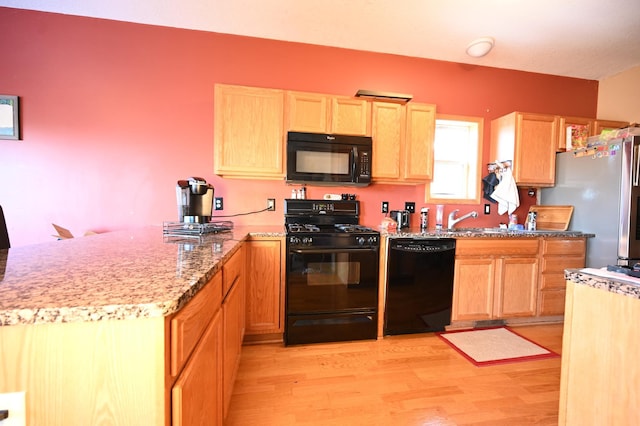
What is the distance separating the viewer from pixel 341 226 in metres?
2.62

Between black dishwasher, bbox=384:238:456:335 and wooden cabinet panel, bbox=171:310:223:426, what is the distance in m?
1.55

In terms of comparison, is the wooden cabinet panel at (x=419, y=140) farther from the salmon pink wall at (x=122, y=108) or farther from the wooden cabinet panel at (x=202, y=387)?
the wooden cabinet panel at (x=202, y=387)

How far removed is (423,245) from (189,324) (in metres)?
2.06

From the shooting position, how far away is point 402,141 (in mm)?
2600

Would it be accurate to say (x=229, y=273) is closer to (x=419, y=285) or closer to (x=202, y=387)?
(x=202, y=387)

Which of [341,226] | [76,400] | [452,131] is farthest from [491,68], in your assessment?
[76,400]

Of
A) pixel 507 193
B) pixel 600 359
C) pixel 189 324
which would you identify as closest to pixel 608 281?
pixel 600 359

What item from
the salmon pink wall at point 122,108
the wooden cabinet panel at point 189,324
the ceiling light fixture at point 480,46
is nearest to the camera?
the wooden cabinet panel at point 189,324

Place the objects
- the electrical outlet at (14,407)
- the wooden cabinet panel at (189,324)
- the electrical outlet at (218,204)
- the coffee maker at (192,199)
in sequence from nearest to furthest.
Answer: the electrical outlet at (14,407) < the wooden cabinet panel at (189,324) < the coffee maker at (192,199) < the electrical outlet at (218,204)

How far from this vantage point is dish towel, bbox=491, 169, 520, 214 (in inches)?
113

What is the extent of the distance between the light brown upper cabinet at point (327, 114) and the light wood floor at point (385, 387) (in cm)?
192

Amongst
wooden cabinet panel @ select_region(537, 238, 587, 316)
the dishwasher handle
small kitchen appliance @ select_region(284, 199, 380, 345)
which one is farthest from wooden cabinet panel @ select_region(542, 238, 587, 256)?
small kitchen appliance @ select_region(284, 199, 380, 345)

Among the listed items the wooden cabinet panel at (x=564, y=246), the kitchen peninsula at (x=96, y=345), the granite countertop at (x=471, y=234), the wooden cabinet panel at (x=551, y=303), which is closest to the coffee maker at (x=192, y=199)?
the kitchen peninsula at (x=96, y=345)

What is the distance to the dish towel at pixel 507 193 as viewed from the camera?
2.86 m
